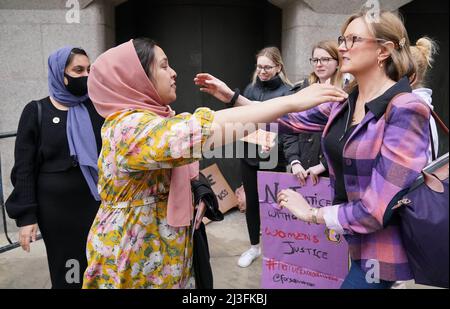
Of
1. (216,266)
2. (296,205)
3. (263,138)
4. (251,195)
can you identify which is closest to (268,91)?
(263,138)

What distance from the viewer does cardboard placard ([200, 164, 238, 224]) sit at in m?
5.25

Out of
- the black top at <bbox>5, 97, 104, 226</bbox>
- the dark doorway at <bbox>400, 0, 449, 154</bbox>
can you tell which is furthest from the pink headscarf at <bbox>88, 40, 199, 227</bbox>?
the dark doorway at <bbox>400, 0, 449, 154</bbox>

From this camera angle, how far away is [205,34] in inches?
216

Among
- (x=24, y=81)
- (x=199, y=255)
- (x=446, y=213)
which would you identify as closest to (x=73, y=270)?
(x=199, y=255)

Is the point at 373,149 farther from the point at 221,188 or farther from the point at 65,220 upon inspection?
the point at 221,188

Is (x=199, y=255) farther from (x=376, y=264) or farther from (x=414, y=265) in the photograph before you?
(x=414, y=265)

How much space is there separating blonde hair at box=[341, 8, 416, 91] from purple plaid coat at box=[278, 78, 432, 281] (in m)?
0.09

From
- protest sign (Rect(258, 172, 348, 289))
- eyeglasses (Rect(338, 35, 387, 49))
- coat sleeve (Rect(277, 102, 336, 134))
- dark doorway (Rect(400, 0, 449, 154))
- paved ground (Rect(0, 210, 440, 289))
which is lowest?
paved ground (Rect(0, 210, 440, 289))

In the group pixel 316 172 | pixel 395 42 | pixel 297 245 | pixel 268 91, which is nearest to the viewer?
pixel 395 42

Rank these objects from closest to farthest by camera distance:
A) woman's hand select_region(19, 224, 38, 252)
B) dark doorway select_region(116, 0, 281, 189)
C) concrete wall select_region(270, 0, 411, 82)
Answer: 1. woman's hand select_region(19, 224, 38, 252)
2. concrete wall select_region(270, 0, 411, 82)
3. dark doorway select_region(116, 0, 281, 189)

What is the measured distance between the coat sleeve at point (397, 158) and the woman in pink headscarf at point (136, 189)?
0.83ft

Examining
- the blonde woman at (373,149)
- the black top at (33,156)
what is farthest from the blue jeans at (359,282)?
the black top at (33,156)

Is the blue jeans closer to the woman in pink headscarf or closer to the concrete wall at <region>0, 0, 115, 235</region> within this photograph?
the woman in pink headscarf

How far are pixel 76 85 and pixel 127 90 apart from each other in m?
1.14
